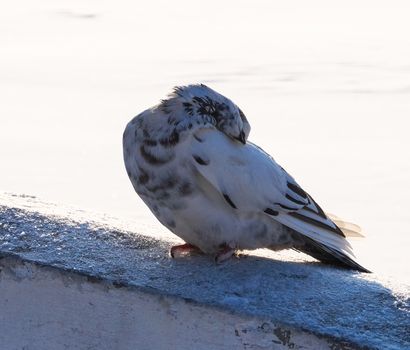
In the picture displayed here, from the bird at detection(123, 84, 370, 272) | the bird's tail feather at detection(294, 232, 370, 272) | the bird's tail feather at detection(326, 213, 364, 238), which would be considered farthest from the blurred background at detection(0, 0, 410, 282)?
the bird at detection(123, 84, 370, 272)

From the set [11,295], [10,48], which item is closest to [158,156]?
[11,295]

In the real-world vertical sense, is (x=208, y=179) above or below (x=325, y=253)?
above

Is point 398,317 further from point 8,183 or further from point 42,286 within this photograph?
point 8,183

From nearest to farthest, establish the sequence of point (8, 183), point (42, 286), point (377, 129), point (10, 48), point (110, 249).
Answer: point (42, 286), point (110, 249), point (8, 183), point (377, 129), point (10, 48)

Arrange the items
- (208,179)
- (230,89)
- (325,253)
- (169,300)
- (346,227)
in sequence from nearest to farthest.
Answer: (169,300)
(208,179)
(325,253)
(346,227)
(230,89)

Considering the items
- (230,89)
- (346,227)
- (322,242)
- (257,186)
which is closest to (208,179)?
(257,186)

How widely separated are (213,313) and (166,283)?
0.68 feet

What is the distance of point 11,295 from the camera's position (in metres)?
2.91

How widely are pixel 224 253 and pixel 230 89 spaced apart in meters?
3.93

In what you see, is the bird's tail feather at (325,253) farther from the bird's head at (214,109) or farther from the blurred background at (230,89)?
the blurred background at (230,89)

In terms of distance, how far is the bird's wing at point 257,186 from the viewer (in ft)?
10.0

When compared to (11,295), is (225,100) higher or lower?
higher

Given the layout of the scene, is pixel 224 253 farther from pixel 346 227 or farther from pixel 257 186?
pixel 346 227

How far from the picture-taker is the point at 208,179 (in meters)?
3.04
